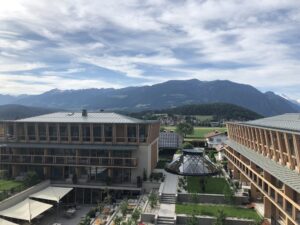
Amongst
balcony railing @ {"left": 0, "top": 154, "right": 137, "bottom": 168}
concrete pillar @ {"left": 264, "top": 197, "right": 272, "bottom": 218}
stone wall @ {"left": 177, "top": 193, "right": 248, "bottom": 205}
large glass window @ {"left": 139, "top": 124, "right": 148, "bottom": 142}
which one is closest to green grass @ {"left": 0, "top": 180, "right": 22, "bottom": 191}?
balcony railing @ {"left": 0, "top": 154, "right": 137, "bottom": 168}

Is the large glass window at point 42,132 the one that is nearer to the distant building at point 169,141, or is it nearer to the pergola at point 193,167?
the pergola at point 193,167

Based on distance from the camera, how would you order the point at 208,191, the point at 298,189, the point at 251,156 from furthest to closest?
the point at 208,191
the point at 251,156
the point at 298,189

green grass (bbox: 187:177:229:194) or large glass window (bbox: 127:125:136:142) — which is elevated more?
large glass window (bbox: 127:125:136:142)

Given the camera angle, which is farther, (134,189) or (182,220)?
(134,189)

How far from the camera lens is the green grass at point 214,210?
3028cm

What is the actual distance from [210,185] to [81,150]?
1651 cm

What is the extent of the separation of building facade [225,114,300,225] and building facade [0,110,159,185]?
1339 centimetres

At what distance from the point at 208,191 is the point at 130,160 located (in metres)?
10.6

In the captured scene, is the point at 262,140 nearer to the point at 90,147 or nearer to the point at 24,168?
the point at 90,147

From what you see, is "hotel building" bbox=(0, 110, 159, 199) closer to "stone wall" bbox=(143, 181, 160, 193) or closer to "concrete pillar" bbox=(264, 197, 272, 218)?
"stone wall" bbox=(143, 181, 160, 193)

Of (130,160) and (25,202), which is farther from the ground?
(130,160)

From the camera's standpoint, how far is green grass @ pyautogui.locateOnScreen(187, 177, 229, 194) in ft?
124

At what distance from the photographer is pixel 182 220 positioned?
30.1 metres

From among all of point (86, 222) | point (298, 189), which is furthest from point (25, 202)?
point (298, 189)
